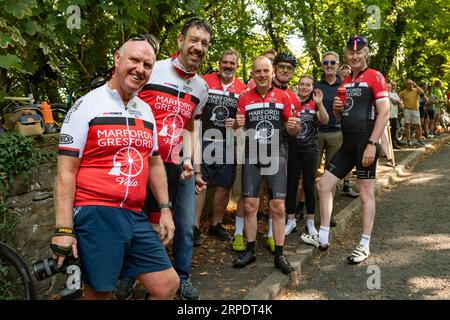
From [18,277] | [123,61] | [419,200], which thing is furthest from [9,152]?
[419,200]

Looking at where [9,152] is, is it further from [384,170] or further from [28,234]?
[384,170]

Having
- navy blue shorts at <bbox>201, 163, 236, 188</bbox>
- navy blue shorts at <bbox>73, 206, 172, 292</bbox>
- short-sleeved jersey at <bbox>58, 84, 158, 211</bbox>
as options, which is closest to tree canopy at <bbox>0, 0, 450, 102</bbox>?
short-sleeved jersey at <bbox>58, 84, 158, 211</bbox>

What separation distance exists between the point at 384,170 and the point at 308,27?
14.5 feet

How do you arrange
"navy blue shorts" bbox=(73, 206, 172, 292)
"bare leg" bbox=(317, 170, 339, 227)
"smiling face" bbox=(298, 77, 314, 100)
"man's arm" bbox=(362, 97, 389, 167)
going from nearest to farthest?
"navy blue shorts" bbox=(73, 206, 172, 292), "man's arm" bbox=(362, 97, 389, 167), "bare leg" bbox=(317, 170, 339, 227), "smiling face" bbox=(298, 77, 314, 100)

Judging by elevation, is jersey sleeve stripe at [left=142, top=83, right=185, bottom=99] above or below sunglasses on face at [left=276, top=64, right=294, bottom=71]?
below

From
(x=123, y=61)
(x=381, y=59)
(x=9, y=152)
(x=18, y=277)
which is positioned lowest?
(x=18, y=277)

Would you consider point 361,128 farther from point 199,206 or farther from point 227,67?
point 199,206

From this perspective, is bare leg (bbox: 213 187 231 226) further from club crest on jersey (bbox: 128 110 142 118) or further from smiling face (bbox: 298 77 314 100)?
club crest on jersey (bbox: 128 110 142 118)

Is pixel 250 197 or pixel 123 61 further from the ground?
pixel 123 61

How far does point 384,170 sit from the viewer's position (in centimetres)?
1030

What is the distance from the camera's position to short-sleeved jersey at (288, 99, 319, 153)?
5.80 metres

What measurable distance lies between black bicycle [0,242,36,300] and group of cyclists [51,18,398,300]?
79 cm
